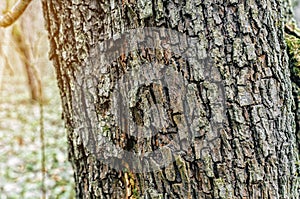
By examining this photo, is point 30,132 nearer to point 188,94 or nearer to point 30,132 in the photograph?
point 30,132

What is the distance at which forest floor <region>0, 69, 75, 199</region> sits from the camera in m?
4.18

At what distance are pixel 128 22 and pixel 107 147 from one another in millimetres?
362

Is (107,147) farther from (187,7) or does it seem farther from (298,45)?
(298,45)

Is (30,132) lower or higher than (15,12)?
higher

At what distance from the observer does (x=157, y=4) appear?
0.95 meters

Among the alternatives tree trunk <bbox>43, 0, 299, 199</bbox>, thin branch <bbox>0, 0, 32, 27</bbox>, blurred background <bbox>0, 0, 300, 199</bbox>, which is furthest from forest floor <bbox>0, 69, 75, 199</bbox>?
tree trunk <bbox>43, 0, 299, 199</bbox>

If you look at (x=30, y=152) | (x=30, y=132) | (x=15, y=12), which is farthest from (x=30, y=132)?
(x=15, y=12)

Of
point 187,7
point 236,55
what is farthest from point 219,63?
→ point 187,7

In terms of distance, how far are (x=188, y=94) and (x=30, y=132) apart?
20.2 feet

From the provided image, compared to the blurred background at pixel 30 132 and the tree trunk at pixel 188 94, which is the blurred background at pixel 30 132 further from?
the tree trunk at pixel 188 94

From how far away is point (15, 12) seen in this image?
131cm

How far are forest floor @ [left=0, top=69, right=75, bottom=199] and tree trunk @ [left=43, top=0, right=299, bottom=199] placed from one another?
308 centimetres

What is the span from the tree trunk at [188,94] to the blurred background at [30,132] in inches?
35.7

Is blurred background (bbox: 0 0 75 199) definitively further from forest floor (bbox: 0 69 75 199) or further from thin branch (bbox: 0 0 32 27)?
thin branch (bbox: 0 0 32 27)
